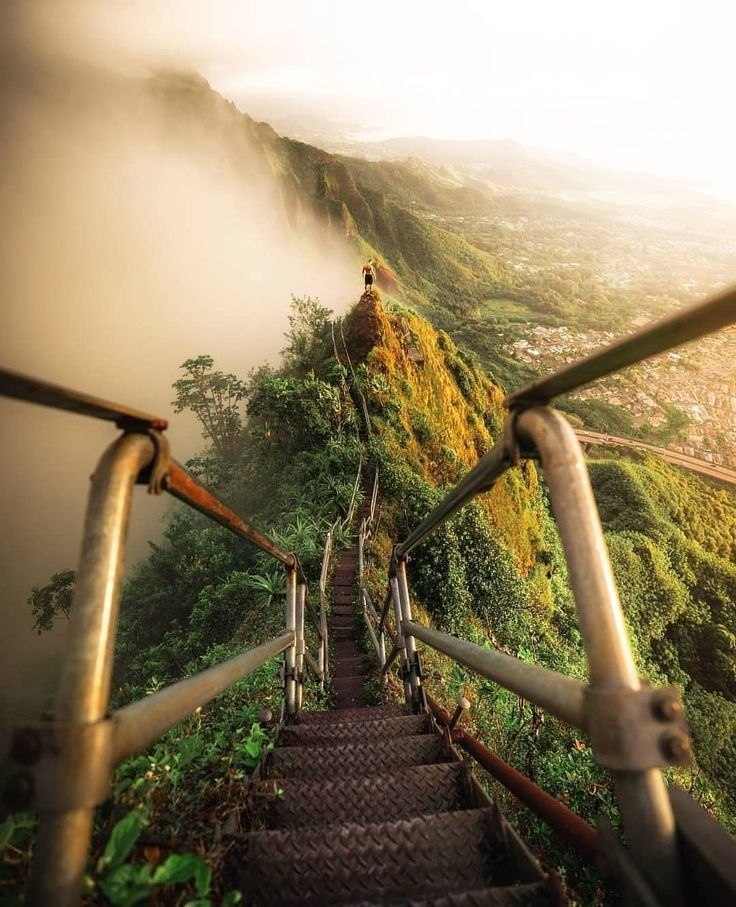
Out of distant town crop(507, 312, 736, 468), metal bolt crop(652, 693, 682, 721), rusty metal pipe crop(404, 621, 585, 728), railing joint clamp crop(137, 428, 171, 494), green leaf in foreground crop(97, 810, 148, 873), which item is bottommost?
green leaf in foreground crop(97, 810, 148, 873)

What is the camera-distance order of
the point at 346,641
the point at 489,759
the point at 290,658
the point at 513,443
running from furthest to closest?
the point at 346,641
the point at 290,658
the point at 489,759
the point at 513,443

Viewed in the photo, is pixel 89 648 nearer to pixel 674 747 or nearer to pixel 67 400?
pixel 67 400

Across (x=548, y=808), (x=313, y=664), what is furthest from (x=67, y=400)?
Result: (x=313, y=664)

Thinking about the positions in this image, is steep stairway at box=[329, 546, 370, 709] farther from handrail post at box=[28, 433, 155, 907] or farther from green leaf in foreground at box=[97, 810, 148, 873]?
handrail post at box=[28, 433, 155, 907]

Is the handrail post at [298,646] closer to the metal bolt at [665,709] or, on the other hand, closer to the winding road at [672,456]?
the metal bolt at [665,709]

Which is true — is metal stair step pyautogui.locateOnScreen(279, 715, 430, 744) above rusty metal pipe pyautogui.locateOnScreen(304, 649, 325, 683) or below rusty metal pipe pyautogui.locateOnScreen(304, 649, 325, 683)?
below

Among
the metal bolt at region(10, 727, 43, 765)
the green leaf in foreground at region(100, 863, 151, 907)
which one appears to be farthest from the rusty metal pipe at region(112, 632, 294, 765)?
the green leaf in foreground at region(100, 863, 151, 907)

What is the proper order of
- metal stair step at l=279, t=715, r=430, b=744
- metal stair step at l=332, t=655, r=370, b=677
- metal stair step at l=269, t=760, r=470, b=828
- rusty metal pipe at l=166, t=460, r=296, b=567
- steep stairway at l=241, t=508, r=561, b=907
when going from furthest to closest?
metal stair step at l=332, t=655, r=370, b=677, metal stair step at l=279, t=715, r=430, b=744, metal stair step at l=269, t=760, r=470, b=828, steep stairway at l=241, t=508, r=561, b=907, rusty metal pipe at l=166, t=460, r=296, b=567

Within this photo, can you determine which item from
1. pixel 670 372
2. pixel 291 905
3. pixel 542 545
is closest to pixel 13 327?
pixel 542 545
